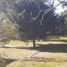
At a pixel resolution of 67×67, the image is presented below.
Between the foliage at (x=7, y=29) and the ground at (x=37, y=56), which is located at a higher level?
the foliage at (x=7, y=29)

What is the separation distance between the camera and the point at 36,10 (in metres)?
23.5

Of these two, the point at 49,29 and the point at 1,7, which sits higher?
the point at 1,7

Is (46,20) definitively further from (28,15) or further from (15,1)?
(15,1)

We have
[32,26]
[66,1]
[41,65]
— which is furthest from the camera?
[32,26]

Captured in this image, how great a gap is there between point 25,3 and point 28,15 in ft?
5.04

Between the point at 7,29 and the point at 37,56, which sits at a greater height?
the point at 7,29

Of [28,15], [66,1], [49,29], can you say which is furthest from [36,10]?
[66,1]

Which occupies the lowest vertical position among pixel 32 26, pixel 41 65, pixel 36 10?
pixel 41 65

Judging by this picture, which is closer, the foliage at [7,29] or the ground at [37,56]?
the ground at [37,56]

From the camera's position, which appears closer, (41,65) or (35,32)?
(41,65)

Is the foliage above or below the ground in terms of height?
above

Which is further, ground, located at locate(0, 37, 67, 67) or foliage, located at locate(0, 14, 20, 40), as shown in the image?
foliage, located at locate(0, 14, 20, 40)

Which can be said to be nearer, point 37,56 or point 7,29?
point 37,56

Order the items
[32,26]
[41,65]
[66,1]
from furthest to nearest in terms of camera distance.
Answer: [32,26] < [41,65] < [66,1]
